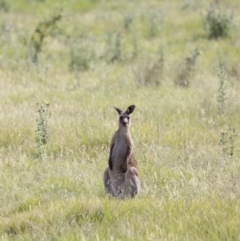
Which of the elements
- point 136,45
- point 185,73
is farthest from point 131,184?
point 136,45

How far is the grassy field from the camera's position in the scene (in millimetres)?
5781

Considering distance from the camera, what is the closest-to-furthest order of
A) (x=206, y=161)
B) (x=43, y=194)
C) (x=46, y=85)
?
(x=43, y=194), (x=206, y=161), (x=46, y=85)

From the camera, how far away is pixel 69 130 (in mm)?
9125

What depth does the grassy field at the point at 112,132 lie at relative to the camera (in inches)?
228

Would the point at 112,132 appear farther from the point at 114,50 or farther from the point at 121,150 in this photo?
the point at 114,50

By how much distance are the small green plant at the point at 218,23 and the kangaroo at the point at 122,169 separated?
11.5m

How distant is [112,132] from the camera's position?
901 cm

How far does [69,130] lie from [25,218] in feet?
10.9

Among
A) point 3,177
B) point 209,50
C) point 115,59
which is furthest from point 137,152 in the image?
point 209,50

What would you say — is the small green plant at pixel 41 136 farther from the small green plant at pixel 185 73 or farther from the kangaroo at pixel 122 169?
the small green plant at pixel 185 73

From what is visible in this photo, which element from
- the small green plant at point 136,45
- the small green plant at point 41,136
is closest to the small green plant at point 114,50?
the small green plant at point 136,45

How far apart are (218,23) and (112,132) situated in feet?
30.7

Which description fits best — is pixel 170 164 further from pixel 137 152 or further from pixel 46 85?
pixel 46 85

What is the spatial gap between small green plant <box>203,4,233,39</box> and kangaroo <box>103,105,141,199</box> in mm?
11547
